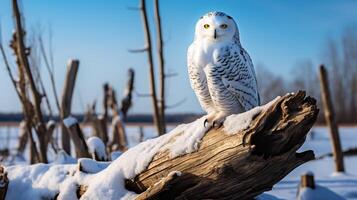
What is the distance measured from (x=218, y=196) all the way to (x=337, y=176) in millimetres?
4363

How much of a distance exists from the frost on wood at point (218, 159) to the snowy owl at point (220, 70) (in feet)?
0.37

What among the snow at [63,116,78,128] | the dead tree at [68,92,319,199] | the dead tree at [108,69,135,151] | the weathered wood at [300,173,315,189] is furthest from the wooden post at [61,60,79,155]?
the dead tree at [68,92,319,199]

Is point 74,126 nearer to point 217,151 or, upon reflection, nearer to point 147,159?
point 147,159

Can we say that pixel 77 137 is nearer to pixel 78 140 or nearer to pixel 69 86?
pixel 78 140

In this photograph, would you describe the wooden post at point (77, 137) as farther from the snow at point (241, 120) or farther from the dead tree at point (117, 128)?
the snow at point (241, 120)

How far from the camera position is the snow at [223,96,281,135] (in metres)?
2.18

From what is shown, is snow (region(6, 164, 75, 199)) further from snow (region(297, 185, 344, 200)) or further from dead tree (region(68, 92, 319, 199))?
snow (region(297, 185, 344, 200))

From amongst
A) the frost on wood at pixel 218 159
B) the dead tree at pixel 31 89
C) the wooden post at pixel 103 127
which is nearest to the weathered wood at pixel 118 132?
the wooden post at pixel 103 127

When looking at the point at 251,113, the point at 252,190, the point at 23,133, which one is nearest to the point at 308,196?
the point at 252,190

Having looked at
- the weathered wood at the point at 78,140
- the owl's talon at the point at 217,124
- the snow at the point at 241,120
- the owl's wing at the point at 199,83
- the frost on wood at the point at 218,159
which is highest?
the owl's wing at the point at 199,83

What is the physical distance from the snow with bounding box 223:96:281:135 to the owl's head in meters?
0.39

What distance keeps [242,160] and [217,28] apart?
2.12ft

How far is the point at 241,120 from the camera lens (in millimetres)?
2240

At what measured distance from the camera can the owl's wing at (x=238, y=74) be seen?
7.81 feet
